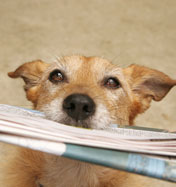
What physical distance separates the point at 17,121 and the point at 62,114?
42 centimetres

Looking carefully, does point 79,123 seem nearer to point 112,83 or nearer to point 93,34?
point 112,83

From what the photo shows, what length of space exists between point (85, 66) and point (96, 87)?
262mm

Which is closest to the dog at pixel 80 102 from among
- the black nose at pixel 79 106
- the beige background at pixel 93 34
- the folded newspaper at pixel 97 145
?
the black nose at pixel 79 106

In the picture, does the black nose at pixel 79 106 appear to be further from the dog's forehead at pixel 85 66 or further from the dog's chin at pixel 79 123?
the dog's forehead at pixel 85 66

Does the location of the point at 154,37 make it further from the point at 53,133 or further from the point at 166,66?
the point at 53,133

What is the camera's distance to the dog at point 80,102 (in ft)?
4.23

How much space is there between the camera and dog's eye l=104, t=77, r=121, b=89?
5.76ft

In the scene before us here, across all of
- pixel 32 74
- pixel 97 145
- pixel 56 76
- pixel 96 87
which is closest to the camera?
pixel 97 145

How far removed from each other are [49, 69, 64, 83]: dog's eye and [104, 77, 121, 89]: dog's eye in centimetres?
35

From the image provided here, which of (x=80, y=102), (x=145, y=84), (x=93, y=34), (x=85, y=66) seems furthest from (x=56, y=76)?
(x=93, y=34)

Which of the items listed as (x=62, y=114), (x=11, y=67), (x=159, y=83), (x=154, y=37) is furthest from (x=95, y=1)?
(x=62, y=114)

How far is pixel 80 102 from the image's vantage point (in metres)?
1.21

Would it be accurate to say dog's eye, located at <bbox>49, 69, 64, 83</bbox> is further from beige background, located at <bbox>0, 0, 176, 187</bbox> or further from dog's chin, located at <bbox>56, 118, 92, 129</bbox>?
beige background, located at <bbox>0, 0, 176, 187</bbox>

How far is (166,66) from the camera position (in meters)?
3.18
